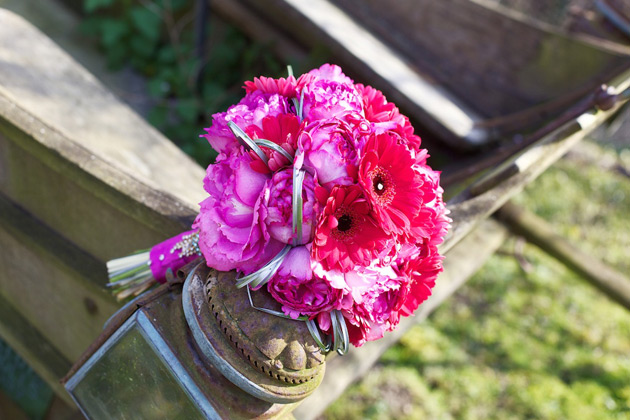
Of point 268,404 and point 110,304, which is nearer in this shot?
point 268,404

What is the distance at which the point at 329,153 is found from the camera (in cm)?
94

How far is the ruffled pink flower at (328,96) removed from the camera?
103 centimetres

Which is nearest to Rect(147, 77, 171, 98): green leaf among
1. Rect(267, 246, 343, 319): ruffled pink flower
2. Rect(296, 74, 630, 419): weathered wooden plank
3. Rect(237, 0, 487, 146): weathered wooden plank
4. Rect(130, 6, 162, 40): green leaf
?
Rect(130, 6, 162, 40): green leaf

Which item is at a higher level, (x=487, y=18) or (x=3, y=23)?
(x=3, y=23)

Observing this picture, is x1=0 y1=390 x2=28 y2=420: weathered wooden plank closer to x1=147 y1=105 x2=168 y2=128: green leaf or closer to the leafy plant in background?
the leafy plant in background

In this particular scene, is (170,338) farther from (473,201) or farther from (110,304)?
(473,201)

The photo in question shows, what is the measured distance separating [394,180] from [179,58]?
299cm

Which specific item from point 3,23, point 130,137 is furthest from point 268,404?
point 3,23

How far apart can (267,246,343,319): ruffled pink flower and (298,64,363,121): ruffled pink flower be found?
25 cm

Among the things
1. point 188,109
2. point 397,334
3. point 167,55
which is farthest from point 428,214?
point 167,55

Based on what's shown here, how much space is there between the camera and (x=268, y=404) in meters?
1.03

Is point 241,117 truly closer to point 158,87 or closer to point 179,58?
point 158,87

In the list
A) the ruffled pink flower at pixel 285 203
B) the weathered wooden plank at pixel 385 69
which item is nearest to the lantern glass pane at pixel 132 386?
the ruffled pink flower at pixel 285 203

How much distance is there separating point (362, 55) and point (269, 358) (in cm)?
197
